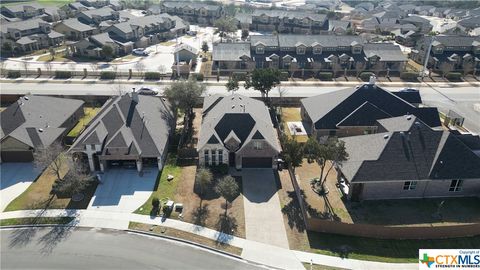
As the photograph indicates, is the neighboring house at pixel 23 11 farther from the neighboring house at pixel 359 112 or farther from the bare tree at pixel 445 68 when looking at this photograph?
the bare tree at pixel 445 68

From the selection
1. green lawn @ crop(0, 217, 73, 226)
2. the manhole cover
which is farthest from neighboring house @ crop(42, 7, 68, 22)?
green lawn @ crop(0, 217, 73, 226)

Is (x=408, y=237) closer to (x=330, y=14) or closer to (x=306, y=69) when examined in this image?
(x=306, y=69)

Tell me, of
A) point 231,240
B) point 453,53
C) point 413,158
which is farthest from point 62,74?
point 453,53

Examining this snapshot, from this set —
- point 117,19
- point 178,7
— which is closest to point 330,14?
point 178,7

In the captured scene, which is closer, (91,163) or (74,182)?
(74,182)

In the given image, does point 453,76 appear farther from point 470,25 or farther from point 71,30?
point 71,30

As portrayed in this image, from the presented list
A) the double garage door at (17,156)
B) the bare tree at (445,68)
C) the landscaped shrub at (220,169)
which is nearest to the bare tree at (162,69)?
the double garage door at (17,156)
